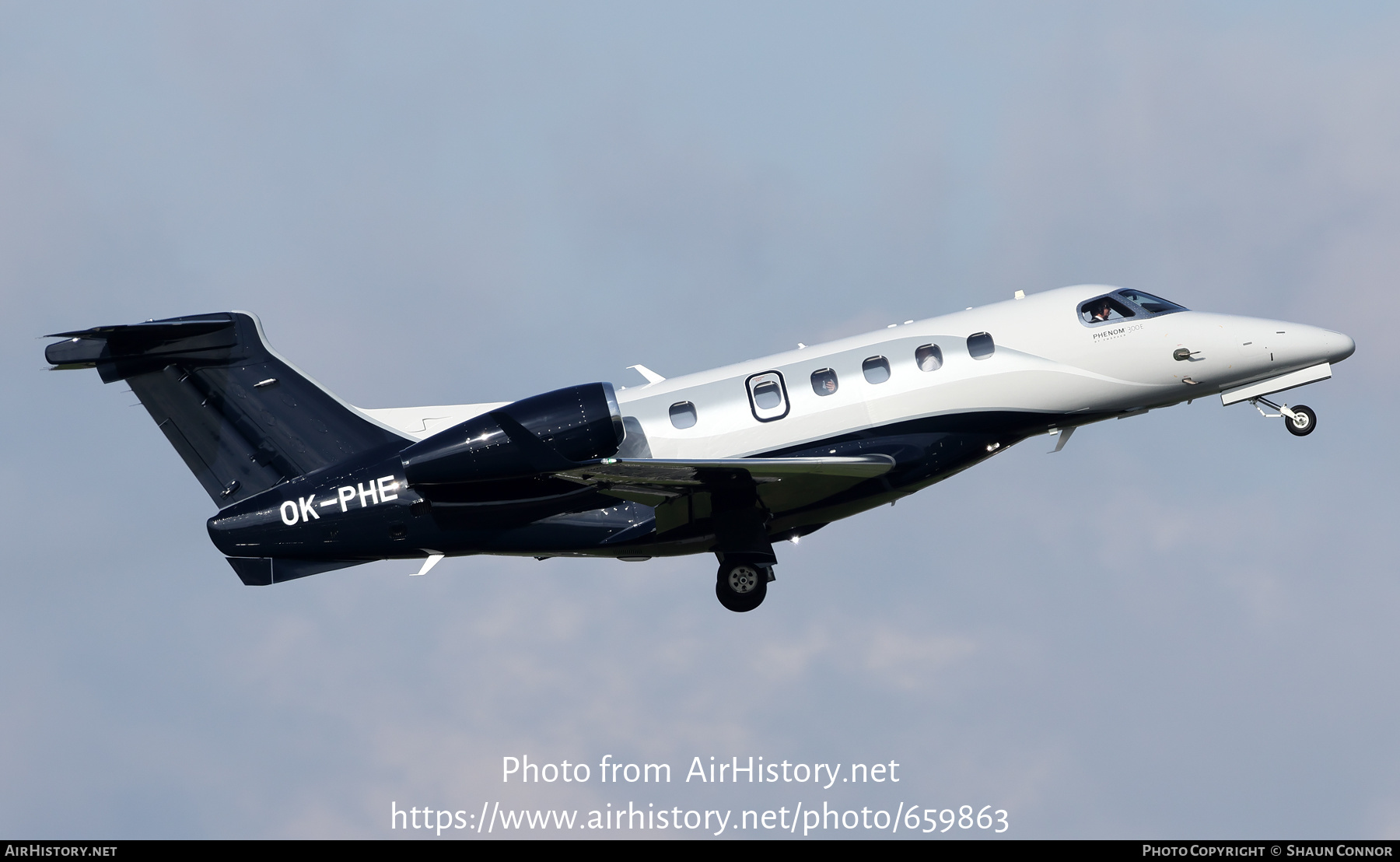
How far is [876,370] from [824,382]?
771 mm

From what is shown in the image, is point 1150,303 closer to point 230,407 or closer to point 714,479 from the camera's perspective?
point 714,479

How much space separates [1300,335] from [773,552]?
8515 millimetres

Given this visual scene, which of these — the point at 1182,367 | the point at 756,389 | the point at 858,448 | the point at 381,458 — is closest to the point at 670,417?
the point at 756,389

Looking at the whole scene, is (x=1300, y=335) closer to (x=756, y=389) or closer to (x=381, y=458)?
(x=756, y=389)

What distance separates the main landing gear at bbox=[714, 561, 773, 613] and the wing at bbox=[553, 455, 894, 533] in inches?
33.9

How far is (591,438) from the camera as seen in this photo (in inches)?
703

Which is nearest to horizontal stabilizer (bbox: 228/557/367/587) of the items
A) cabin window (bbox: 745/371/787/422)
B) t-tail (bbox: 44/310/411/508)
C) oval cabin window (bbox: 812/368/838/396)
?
t-tail (bbox: 44/310/411/508)

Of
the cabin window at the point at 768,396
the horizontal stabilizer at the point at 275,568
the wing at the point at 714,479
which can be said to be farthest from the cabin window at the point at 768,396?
the horizontal stabilizer at the point at 275,568

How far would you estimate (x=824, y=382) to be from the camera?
1978 cm

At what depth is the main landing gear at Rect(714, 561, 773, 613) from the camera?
19859mm

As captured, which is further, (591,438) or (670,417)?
(670,417)

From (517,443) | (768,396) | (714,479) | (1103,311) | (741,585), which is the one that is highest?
(1103,311)

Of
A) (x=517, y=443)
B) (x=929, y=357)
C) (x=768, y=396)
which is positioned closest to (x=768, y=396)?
(x=768, y=396)

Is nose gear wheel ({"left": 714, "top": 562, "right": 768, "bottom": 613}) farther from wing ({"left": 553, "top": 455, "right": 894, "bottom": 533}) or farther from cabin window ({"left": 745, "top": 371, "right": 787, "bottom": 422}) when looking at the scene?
cabin window ({"left": 745, "top": 371, "right": 787, "bottom": 422})
